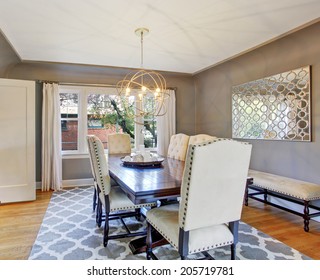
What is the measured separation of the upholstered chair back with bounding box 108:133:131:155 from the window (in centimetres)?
102

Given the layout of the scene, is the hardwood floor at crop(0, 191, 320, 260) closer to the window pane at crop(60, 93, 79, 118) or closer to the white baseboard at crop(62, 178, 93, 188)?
the white baseboard at crop(62, 178, 93, 188)

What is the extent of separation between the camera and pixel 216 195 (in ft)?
5.41

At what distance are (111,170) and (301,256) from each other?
6.74 ft

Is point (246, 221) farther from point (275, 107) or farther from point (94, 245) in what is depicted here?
point (94, 245)

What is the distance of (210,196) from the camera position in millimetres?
1631

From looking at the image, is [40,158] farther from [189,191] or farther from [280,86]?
[280,86]

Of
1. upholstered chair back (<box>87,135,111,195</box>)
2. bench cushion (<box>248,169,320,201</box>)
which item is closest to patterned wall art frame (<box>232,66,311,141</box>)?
bench cushion (<box>248,169,320,201</box>)

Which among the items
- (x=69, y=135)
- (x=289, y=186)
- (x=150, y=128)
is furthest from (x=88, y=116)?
(x=289, y=186)

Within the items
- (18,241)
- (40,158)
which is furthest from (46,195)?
(18,241)

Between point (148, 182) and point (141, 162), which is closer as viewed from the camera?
point (148, 182)

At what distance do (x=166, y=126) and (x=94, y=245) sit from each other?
353 cm

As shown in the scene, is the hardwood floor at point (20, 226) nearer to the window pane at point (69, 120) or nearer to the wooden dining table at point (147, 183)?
the wooden dining table at point (147, 183)

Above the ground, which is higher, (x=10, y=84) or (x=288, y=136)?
(x=10, y=84)

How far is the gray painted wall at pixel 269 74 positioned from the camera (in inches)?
124
